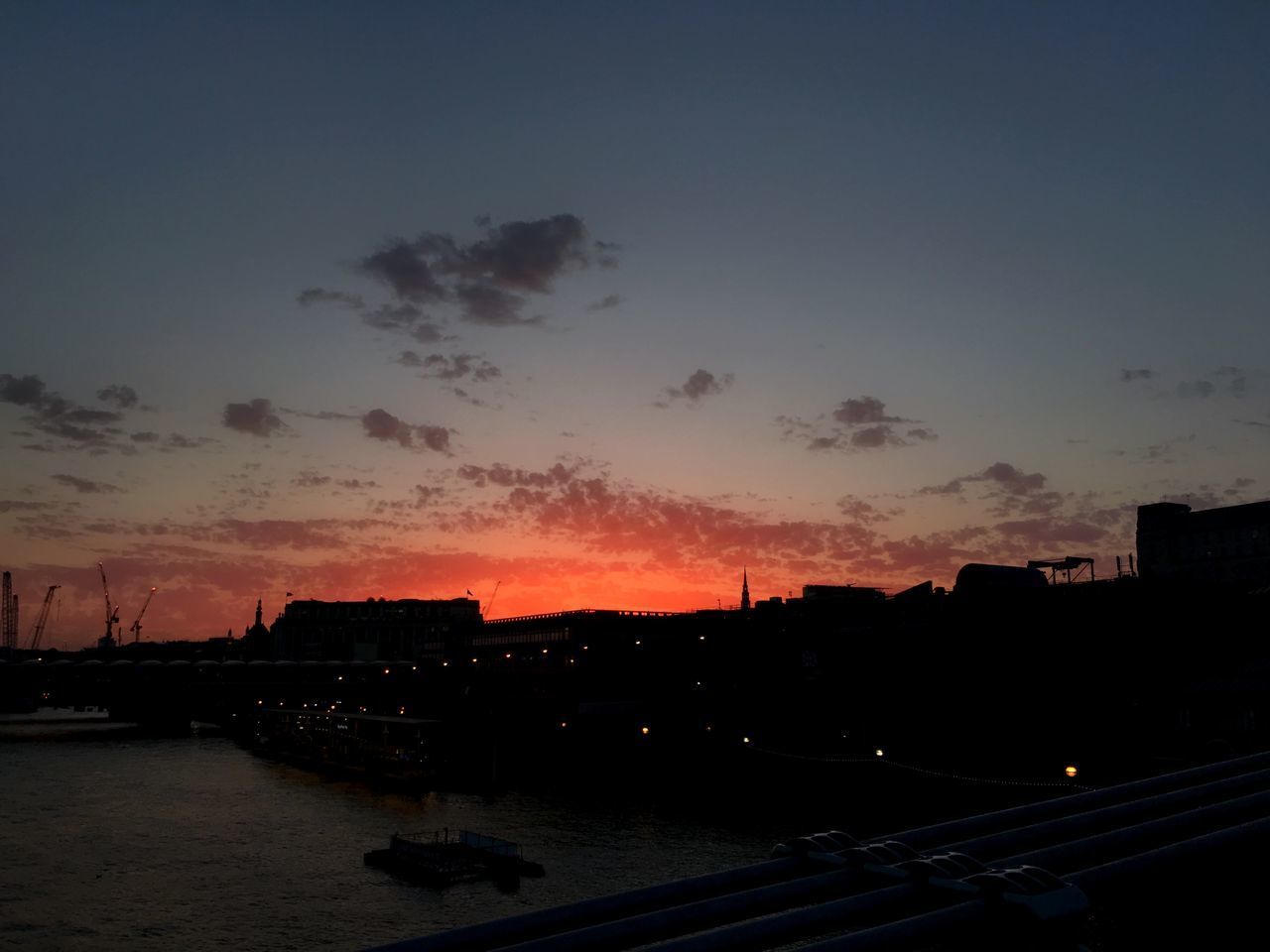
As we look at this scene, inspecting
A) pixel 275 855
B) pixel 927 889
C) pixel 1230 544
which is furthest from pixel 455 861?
pixel 1230 544

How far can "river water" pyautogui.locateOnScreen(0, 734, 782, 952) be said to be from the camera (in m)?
56.3

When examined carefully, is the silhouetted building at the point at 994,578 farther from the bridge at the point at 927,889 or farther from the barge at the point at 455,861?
the bridge at the point at 927,889

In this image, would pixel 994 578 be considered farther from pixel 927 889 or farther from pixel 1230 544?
pixel 927 889

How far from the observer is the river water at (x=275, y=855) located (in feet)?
185

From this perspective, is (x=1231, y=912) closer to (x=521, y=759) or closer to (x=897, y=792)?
(x=897, y=792)

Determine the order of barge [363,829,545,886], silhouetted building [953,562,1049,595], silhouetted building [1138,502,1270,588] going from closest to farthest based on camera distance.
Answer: barge [363,829,545,886]
silhouetted building [953,562,1049,595]
silhouetted building [1138,502,1270,588]

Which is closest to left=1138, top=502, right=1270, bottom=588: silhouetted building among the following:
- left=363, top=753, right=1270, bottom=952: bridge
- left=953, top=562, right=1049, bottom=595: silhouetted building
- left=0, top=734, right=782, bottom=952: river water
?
left=953, top=562, right=1049, bottom=595: silhouetted building

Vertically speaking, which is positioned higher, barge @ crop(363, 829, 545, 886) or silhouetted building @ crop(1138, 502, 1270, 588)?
silhouetted building @ crop(1138, 502, 1270, 588)

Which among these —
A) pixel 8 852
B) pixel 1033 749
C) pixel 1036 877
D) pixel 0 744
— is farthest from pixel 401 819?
pixel 0 744

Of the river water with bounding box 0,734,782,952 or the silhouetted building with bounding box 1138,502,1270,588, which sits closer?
the river water with bounding box 0,734,782,952

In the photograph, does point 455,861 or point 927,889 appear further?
point 455,861

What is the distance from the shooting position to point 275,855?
7531 cm

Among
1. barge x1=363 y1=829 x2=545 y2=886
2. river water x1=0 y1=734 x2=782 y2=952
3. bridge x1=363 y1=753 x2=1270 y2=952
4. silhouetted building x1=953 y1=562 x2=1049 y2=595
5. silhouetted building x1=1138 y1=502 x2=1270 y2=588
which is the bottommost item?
river water x1=0 y1=734 x2=782 y2=952

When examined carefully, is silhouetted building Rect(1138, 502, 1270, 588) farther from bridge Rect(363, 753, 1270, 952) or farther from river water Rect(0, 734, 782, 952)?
bridge Rect(363, 753, 1270, 952)
